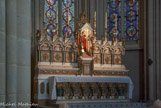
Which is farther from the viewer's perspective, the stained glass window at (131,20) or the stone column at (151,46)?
the stained glass window at (131,20)

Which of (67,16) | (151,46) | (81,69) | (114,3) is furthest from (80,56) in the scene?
(114,3)

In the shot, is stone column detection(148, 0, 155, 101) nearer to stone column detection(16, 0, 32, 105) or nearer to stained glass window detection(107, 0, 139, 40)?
stained glass window detection(107, 0, 139, 40)

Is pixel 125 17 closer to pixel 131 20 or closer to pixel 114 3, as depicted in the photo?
pixel 131 20

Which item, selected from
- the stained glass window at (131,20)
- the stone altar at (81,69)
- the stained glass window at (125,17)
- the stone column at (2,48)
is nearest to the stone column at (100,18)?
the stained glass window at (125,17)

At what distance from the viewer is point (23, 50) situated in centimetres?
552

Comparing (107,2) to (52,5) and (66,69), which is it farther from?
(66,69)

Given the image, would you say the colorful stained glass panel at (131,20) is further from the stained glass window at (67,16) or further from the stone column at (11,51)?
the stone column at (11,51)

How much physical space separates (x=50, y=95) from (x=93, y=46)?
3.09m

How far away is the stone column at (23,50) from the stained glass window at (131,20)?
14.5m

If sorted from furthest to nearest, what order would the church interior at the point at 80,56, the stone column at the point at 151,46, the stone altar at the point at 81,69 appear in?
the stone column at the point at 151,46 < the stone altar at the point at 81,69 < the church interior at the point at 80,56

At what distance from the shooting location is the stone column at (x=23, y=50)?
5.45 meters

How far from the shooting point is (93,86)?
15.1m

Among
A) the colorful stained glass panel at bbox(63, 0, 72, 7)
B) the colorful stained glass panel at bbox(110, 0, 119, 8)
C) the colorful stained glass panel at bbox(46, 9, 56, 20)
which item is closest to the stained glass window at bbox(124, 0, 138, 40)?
the colorful stained glass panel at bbox(110, 0, 119, 8)

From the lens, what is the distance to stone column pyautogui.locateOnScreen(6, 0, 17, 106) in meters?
5.19
